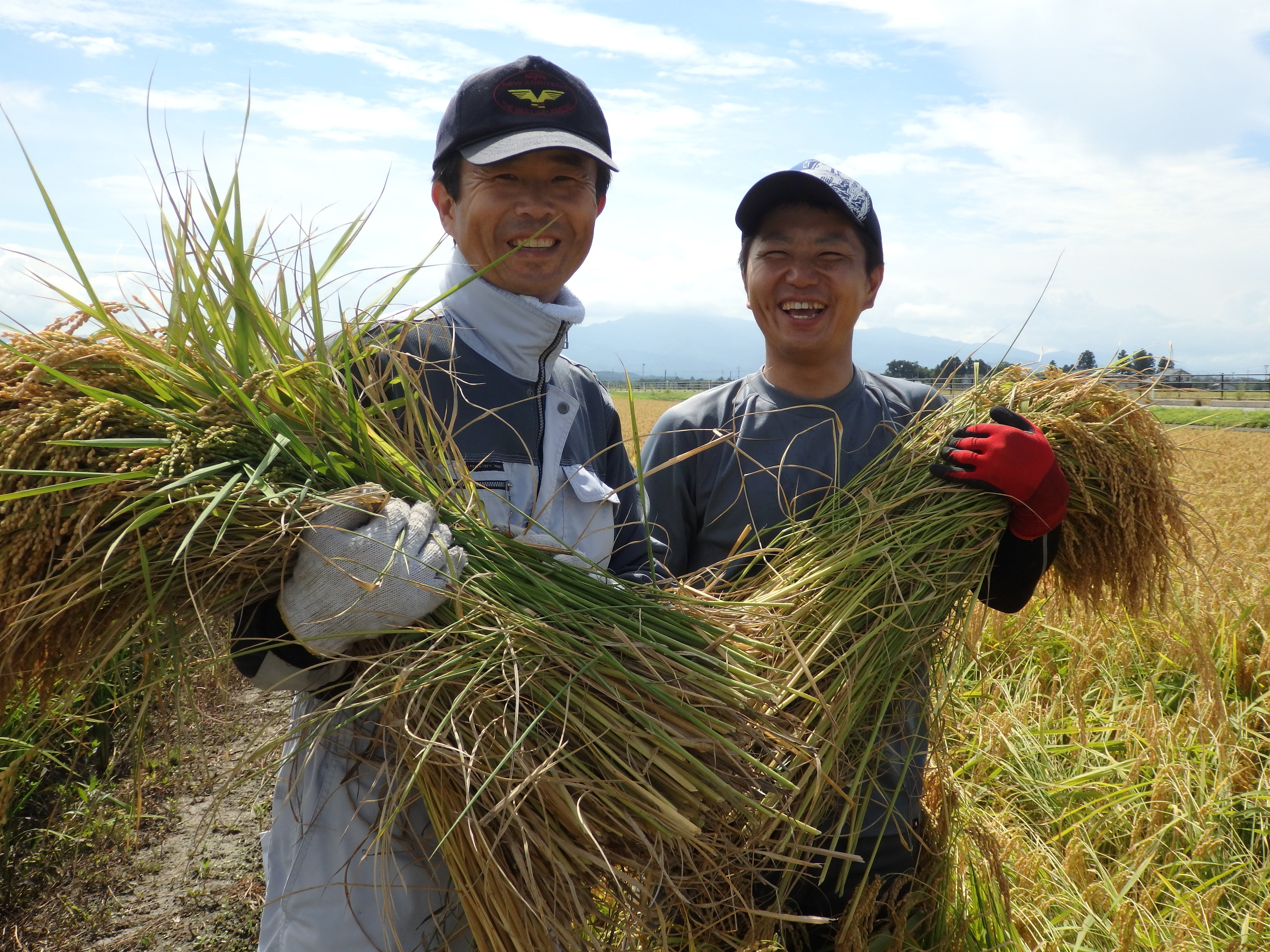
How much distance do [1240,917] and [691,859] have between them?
1775 mm

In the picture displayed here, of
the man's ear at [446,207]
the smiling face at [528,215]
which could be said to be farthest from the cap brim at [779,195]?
the man's ear at [446,207]

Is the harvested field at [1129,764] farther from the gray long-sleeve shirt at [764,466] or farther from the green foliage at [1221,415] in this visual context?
the green foliage at [1221,415]

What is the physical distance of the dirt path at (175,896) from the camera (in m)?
2.22

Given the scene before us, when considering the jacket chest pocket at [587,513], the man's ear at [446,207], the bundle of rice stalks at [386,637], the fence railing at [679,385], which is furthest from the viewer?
the fence railing at [679,385]

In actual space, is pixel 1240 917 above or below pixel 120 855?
above

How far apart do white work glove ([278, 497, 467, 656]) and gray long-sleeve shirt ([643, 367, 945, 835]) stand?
0.73 m

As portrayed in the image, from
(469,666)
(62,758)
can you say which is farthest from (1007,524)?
(62,758)

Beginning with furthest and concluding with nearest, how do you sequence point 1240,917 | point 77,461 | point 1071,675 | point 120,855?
point 1071,675
point 120,855
point 1240,917
point 77,461

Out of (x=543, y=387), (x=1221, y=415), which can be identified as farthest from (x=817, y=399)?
(x=1221, y=415)

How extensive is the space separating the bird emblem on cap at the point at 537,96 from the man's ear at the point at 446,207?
24 cm

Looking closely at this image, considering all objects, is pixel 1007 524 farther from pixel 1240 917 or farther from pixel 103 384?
pixel 103 384

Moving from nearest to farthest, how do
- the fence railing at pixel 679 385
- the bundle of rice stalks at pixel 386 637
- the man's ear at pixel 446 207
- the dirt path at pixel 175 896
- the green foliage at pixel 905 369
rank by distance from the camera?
the bundle of rice stalks at pixel 386 637 → the man's ear at pixel 446 207 → the dirt path at pixel 175 896 → the green foliage at pixel 905 369 → the fence railing at pixel 679 385

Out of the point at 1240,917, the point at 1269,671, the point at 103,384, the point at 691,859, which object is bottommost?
the point at 1240,917

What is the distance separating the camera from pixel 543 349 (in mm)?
1611
